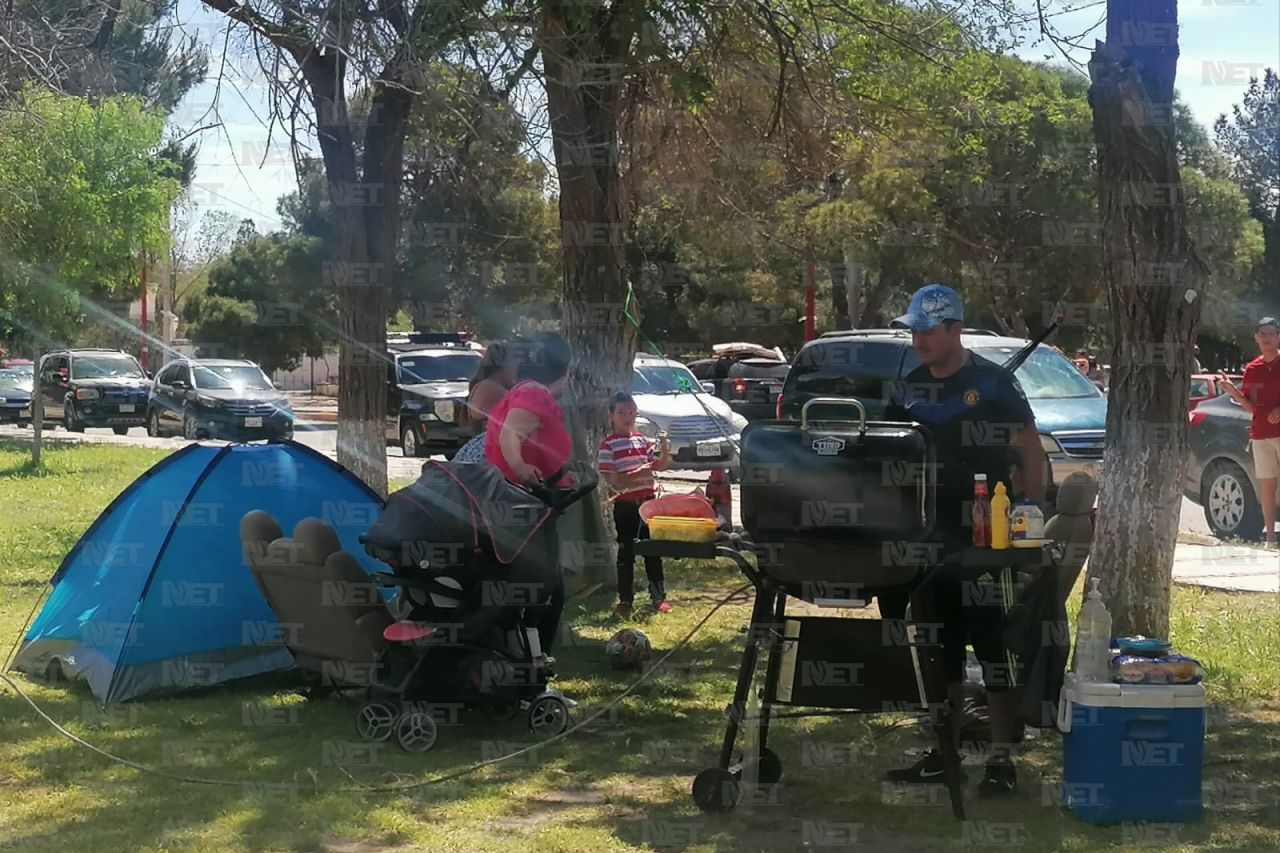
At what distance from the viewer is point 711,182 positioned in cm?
1505

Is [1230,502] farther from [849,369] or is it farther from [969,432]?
[969,432]

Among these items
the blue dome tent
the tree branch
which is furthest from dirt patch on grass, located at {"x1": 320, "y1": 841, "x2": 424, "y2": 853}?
the tree branch

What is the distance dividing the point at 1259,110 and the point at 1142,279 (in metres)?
53.4

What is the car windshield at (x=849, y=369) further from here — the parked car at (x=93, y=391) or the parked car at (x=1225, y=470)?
the parked car at (x=93, y=391)

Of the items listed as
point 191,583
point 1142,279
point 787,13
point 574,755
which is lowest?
point 574,755

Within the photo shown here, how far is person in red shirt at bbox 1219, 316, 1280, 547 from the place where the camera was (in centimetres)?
1286

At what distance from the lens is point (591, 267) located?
1109 cm

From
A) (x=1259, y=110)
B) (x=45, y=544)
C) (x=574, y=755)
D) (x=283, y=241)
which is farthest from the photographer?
(x=1259, y=110)

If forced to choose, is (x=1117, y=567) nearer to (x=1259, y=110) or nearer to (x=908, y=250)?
(x=908, y=250)

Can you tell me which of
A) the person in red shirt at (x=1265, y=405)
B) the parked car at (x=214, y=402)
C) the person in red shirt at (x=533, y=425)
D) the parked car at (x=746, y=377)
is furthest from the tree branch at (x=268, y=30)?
the parked car at (x=746, y=377)

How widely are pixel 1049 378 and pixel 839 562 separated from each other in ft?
39.4

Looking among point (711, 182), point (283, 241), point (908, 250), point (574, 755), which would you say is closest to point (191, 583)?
point (574, 755)

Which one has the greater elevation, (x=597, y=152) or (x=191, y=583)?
(x=597, y=152)

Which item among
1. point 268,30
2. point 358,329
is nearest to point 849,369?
point 358,329
